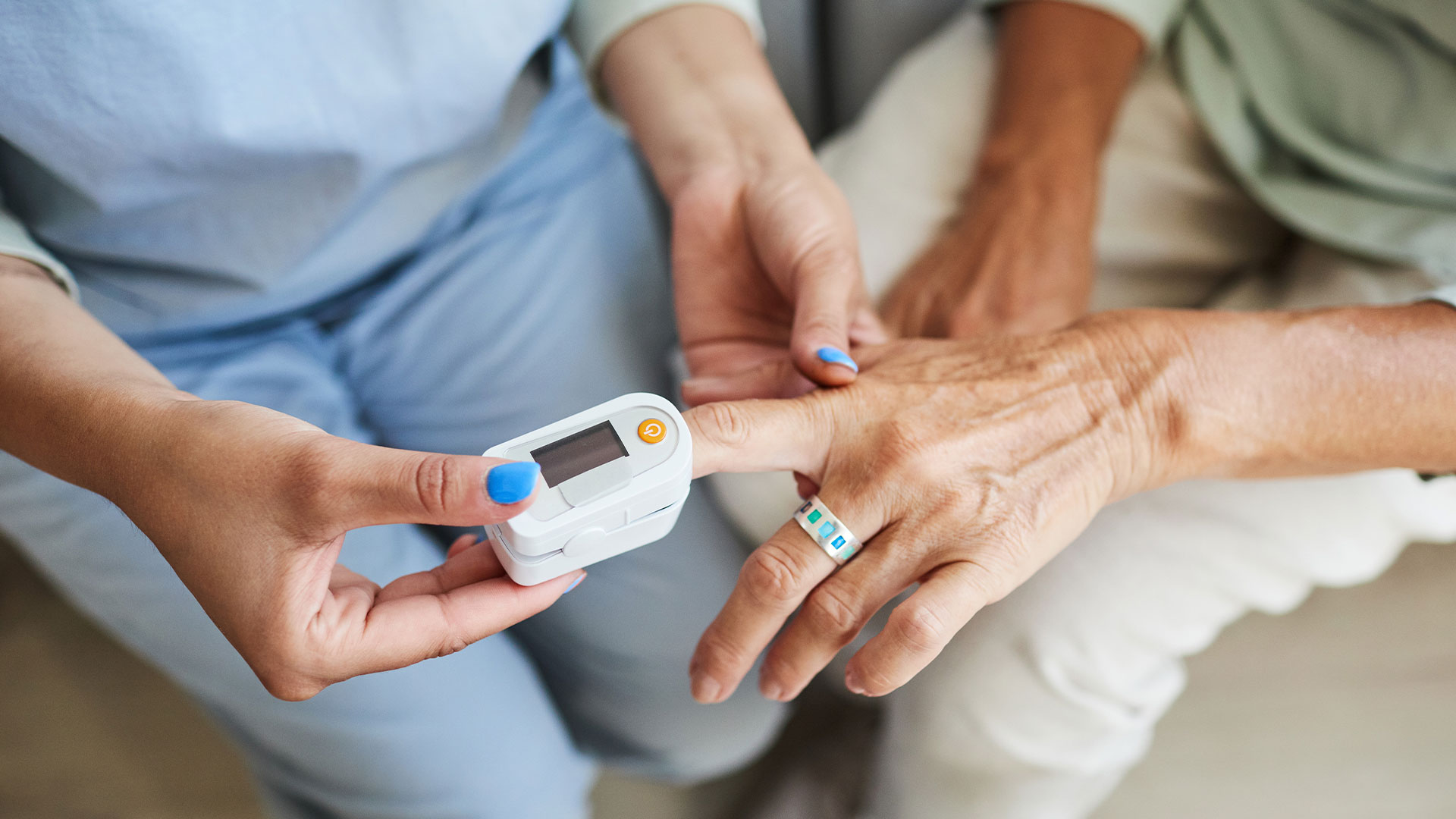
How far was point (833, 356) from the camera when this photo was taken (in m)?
0.60

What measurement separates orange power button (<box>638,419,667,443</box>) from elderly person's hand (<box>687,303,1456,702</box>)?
0.03m

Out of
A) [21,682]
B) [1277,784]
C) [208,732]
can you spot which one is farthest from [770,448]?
[21,682]

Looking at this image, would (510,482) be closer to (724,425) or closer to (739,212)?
(724,425)

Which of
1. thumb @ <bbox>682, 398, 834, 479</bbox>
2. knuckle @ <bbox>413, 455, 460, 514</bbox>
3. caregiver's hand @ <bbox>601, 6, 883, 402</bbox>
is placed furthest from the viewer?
caregiver's hand @ <bbox>601, 6, 883, 402</bbox>

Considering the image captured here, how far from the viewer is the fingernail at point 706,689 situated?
627 millimetres

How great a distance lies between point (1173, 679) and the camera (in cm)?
78

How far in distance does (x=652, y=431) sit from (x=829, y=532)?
0.47ft

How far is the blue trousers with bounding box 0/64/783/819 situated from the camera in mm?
699

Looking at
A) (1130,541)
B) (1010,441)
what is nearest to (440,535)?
(1010,441)

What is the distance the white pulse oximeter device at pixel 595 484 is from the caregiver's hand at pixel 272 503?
3cm

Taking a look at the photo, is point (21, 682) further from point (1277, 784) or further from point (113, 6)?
point (1277, 784)

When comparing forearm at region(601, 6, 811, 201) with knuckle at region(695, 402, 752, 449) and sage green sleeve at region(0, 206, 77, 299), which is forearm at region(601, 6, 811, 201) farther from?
sage green sleeve at region(0, 206, 77, 299)

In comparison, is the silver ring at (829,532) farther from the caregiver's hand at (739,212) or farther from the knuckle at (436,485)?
the knuckle at (436,485)

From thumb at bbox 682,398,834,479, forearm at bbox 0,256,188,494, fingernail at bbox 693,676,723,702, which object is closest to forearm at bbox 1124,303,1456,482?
thumb at bbox 682,398,834,479
